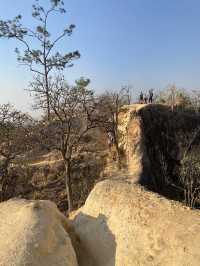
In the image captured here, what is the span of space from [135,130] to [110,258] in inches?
686

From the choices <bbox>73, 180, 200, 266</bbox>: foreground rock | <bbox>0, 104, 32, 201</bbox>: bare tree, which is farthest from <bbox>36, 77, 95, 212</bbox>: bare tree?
<bbox>73, 180, 200, 266</bbox>: foreground rock

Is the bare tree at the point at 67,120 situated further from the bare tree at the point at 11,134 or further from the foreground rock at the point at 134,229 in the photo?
the foreground rock at the point at 134,229

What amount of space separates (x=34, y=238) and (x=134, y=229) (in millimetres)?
1167

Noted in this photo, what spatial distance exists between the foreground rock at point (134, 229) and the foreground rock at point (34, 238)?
18.7 inches

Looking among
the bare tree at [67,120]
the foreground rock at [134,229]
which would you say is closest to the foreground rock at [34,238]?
the foreground rock at [134,229]

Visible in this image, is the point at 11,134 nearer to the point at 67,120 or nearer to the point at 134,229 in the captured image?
the point at 67,120

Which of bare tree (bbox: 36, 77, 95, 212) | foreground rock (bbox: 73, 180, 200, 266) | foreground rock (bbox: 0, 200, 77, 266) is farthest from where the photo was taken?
bare tree (bbox: 36, 77, 95, 212)

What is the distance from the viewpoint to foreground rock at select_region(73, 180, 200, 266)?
5.12 meters

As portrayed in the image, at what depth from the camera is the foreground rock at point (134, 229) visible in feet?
16.8

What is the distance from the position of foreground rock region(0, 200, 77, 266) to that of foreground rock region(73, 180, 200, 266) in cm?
48

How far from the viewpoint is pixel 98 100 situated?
21.6 meters

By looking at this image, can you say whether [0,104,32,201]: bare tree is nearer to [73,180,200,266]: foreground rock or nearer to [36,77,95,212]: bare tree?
[36,77,95,212]: bare tree

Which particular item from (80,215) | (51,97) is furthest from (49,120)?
(80,215)

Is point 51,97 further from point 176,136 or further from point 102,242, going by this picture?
point 102,242
